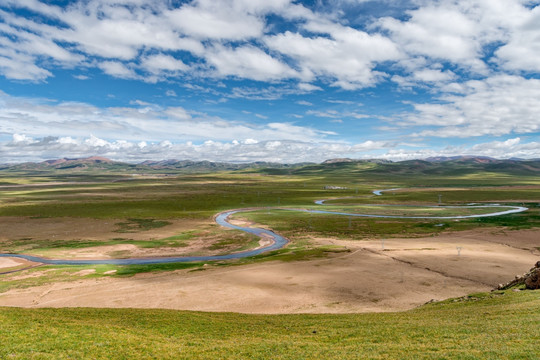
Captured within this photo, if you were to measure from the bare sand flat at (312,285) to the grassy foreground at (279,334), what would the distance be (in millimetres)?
9864

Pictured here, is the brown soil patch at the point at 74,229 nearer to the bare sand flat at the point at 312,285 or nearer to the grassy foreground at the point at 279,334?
the bare sand flat at the point at 312,285

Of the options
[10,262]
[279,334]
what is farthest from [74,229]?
[279,334]

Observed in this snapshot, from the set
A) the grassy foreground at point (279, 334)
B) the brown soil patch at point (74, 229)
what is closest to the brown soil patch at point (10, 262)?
the brown soil patch at point (74, 229)

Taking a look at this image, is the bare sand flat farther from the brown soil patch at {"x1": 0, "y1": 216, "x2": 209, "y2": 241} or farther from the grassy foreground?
the brown soil patch at {"x1": 0, "y1": 216, "x2": 209, "y2": 241}

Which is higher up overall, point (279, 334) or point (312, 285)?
point (279, 334)

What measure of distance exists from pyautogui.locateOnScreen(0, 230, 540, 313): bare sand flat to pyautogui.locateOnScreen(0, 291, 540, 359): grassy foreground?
9.86 m

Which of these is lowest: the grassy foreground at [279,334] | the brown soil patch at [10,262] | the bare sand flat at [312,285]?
the brown soil patch at [10,262]

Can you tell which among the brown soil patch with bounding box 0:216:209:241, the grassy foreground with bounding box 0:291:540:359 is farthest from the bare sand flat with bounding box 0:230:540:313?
the brown soil patch with bounding box 0:216:209:241

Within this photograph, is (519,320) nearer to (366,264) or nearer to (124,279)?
(366,264)

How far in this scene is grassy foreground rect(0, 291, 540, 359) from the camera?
66.0 feet

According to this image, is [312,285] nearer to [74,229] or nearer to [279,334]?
[279,334]

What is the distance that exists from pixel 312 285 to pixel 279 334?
991 inches

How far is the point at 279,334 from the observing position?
1070 inches

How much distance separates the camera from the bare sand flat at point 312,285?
43.3m
